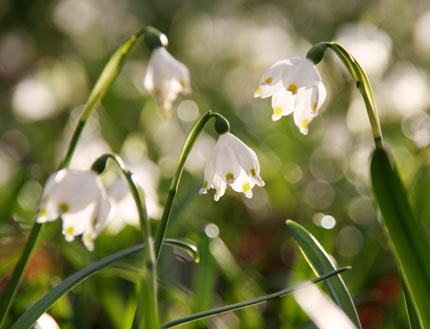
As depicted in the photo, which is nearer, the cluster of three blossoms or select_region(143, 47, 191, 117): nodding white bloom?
the cluster of three blossoms

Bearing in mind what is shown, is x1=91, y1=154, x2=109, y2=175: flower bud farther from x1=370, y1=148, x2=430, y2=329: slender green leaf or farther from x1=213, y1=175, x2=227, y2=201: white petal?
x1=370, y1=148, x2=430, y2=329: slender green leaf

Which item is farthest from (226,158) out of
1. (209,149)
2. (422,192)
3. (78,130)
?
(209,149)

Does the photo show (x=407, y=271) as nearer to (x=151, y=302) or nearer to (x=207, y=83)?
(x=151, y=302)

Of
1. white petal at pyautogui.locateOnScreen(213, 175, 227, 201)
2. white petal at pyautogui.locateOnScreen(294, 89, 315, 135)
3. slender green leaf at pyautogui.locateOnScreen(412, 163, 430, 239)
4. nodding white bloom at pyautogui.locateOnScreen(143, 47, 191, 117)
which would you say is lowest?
white petal at pyautogui.locateOnScreen(213, 175, 227, 201)

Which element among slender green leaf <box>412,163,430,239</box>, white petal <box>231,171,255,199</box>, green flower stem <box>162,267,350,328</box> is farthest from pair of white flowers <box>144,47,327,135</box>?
slender green leaf <box>412,163,430,239</box>

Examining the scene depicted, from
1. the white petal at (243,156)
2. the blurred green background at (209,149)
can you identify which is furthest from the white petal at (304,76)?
the blurred green background at (209,149)

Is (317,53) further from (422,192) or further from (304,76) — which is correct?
(422,192)

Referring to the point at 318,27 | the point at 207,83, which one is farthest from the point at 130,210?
the point at 318,27
